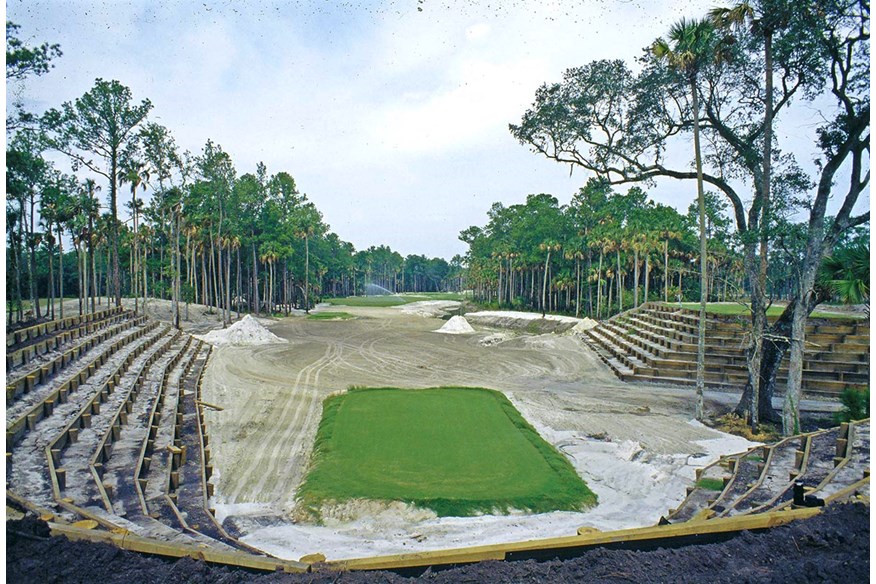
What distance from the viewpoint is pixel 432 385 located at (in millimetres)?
19172

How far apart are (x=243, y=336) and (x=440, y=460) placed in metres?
23.5

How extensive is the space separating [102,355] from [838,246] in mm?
18623

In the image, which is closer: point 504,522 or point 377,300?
point 504,522

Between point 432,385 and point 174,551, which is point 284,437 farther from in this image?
point 174,551

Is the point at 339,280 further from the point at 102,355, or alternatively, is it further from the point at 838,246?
the point at 838,246

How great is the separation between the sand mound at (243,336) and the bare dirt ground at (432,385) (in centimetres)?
194

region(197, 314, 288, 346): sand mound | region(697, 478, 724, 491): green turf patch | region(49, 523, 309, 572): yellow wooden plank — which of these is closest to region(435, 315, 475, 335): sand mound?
region(197, 314, 288, 346): sand mound

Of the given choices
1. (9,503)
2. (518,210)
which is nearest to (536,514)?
(9,503)

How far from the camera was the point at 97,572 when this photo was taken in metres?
3.64

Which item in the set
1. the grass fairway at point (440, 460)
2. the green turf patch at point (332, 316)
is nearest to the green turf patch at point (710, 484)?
the grass fairway at point (440, 460)

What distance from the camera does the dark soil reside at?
3572 mm

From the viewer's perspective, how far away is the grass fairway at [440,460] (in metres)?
8.54

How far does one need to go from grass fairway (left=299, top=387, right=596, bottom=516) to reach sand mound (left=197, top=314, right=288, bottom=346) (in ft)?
55.2

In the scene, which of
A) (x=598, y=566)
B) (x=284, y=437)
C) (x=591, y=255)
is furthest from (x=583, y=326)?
(x=598, y=566)
